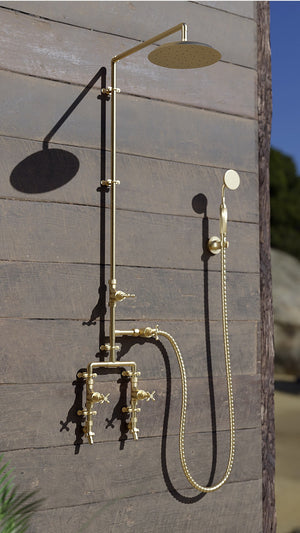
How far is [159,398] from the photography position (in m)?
1.75

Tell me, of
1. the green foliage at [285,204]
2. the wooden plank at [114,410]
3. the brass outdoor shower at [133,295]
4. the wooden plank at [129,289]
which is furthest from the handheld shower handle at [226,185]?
the green foliage at [285,204]

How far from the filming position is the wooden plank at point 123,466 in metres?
1.57

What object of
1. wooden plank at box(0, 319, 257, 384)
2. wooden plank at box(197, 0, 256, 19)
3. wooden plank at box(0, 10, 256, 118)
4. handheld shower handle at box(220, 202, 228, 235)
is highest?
wooden plank at box(197, 0, 256, 19)

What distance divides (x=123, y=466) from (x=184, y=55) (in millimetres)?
1058

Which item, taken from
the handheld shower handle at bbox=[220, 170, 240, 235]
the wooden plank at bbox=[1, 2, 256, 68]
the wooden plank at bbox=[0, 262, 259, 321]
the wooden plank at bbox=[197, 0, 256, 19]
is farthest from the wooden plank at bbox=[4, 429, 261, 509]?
the wooden plank at bbox=[197, 0, 256, 19]

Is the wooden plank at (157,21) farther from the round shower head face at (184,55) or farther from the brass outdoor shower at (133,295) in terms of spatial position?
the round shower head face at (184,55)

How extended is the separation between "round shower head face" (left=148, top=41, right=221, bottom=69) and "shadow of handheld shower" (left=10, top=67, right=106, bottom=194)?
0.25 meters

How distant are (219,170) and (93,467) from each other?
36.0 inches

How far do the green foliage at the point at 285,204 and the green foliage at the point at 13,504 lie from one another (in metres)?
7.72

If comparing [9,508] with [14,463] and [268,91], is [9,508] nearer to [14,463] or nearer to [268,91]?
[14,463]

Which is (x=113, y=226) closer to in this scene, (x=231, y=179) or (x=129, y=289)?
(x=129, y=289)

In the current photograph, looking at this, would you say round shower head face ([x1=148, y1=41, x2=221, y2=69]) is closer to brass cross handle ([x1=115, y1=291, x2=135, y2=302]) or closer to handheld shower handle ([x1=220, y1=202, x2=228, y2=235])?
handheld shower handle ([x1=220, y1=202, x2=228, y2=235])

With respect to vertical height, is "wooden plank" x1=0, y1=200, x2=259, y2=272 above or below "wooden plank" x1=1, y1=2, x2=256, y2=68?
below

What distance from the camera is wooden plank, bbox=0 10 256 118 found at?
162cm
